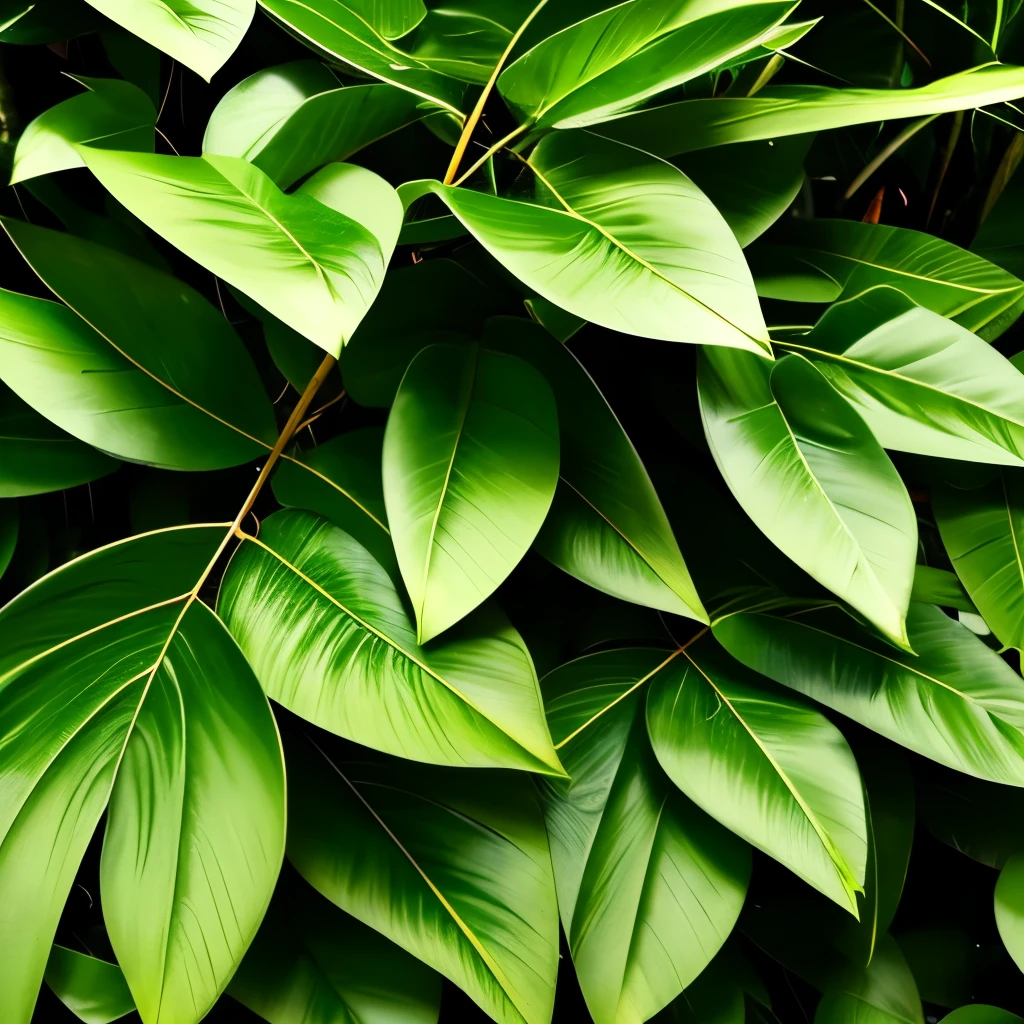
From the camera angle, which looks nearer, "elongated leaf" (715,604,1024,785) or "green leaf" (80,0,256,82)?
"green leaf" (80,0,256,82)

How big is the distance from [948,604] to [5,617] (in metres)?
0.60

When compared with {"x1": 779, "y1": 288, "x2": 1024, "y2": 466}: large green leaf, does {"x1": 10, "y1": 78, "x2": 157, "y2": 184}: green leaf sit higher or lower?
higher

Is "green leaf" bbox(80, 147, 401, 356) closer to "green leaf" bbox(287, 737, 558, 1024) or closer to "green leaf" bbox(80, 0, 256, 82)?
"green leaf" bbox(80, 0, 256, 82)

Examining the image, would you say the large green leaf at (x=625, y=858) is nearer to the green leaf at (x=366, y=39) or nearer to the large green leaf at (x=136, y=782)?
the large green leaf at (x=136, y=782)

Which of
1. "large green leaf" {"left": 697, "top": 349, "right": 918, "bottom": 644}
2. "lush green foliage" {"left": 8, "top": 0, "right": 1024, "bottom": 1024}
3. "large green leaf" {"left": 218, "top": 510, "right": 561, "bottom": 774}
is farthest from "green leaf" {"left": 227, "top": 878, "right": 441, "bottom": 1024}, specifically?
"large green leaf" {"left": 697, "top": 349, "right": 918, "bottom": 644}

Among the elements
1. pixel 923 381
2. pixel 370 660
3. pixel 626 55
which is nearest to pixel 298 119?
pixel 626 55

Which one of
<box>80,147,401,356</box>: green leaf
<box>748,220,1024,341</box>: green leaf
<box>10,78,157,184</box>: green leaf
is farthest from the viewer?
<box>748,220,1024,341</box>: green leaf

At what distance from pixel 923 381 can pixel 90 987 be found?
661 mm

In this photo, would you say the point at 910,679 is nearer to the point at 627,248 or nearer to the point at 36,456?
the point at 627,248

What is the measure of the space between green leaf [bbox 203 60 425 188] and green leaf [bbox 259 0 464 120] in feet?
0.04

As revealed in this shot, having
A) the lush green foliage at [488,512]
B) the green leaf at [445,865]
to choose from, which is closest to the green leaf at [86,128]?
the lush green foliage at [488,512]

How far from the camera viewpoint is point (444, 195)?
1.34ft

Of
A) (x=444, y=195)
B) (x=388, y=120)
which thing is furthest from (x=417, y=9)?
(x=444, y=195)

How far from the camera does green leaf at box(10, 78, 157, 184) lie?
1.44 ft
